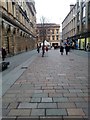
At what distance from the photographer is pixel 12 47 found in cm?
2825

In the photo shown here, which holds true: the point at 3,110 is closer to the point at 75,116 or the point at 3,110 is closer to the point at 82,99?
the point at 75,116

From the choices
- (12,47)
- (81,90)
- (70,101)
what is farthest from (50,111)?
(12,47)

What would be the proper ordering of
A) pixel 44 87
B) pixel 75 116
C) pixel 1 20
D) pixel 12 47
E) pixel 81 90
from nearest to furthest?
pixel 75 116 → pixel 81 90 → pixel 44 87 → pixel 1 20 → pixel 12 47

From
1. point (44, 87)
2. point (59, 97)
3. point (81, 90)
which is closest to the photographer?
point (59, 97)

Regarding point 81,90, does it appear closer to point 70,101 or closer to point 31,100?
point 70,101

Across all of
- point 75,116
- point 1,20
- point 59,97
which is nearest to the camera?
point 75,116

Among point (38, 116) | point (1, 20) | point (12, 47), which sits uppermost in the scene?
point (1, 20)

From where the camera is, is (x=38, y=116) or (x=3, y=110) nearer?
(x=38, y=116)

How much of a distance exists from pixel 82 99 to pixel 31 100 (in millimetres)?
1442

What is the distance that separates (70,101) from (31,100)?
1083 mm

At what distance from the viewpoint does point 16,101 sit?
18.1ft

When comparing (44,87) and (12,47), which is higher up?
(12,47)

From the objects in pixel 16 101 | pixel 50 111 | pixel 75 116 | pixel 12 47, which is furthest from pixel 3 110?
pixel 12 47

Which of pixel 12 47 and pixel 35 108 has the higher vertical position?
pixel 12 47
